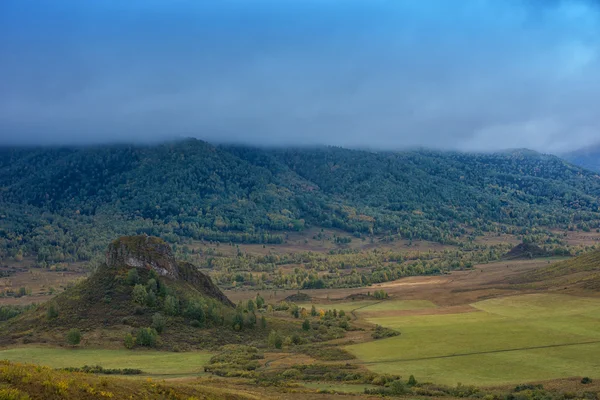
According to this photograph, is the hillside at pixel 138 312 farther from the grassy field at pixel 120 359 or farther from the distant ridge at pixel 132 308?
the grassy field at pixel 120 359

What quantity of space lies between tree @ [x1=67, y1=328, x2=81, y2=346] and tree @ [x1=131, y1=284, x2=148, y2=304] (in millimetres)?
18706

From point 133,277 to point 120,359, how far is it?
3570 cm

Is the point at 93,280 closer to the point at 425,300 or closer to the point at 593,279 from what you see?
the point at 425,300

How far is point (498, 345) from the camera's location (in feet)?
342

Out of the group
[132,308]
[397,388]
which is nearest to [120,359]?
[132,308]

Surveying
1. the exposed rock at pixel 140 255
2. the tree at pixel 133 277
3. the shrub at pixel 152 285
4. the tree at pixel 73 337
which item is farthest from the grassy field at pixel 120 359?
the exposed rock at pixel 140 255

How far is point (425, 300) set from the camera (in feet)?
611

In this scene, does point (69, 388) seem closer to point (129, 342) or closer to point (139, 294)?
point (129, 342)

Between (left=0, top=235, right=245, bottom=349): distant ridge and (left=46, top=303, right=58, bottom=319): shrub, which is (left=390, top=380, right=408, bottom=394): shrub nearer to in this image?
(left=0, top=235, right=245, bottom=349): distant ridge

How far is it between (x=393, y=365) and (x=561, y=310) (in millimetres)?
62031

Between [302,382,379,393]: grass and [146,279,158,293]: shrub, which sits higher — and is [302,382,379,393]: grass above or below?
below

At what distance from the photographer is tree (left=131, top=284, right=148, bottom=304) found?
420ft

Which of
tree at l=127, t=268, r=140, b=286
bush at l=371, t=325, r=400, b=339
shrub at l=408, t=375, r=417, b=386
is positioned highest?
tree at l=127, t=268, r=140, b=286

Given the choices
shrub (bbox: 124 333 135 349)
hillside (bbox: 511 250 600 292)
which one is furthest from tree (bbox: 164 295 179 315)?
hillside (bbox: 511 250 600 292)
